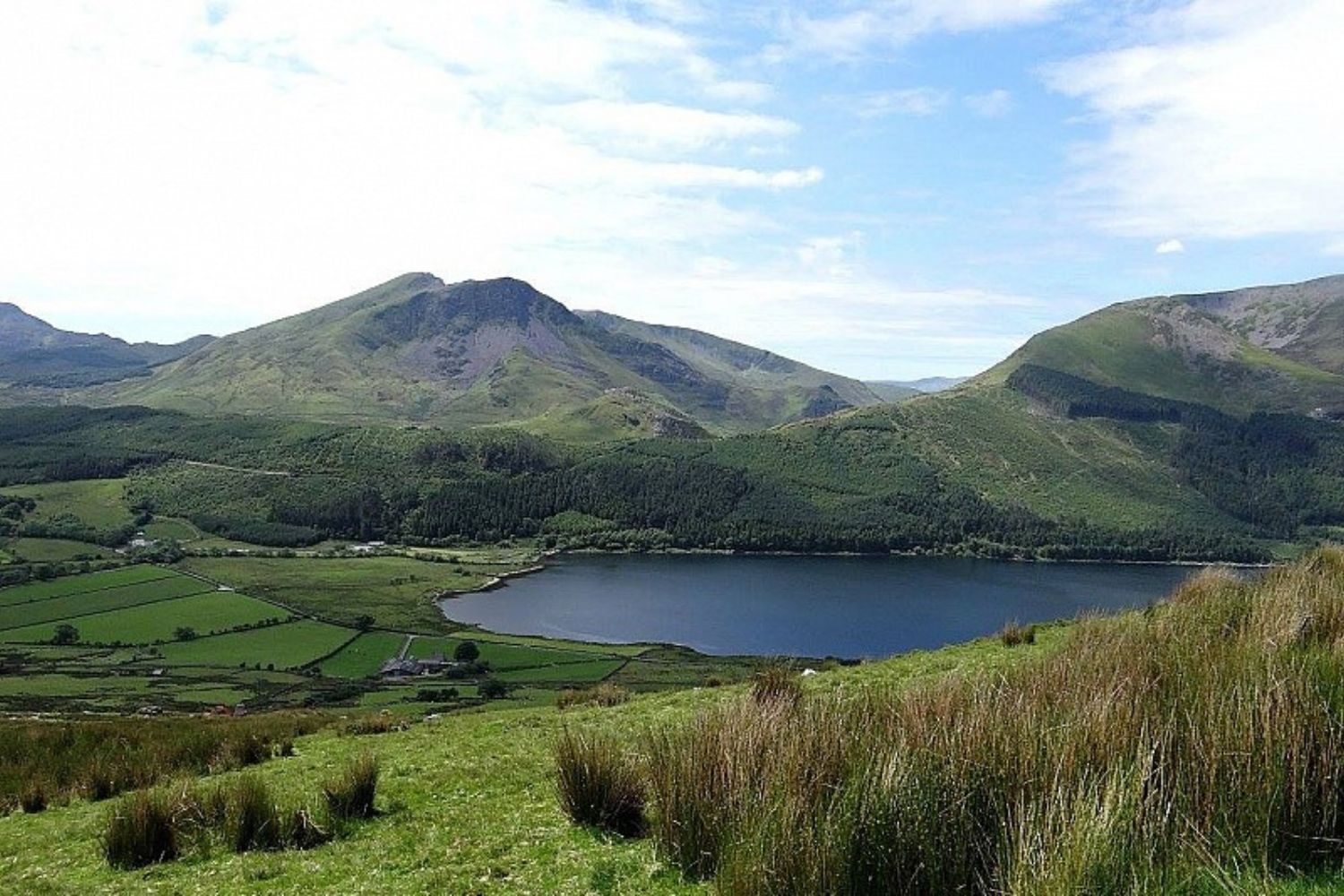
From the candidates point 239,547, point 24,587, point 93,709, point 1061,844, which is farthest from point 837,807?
point 239,547

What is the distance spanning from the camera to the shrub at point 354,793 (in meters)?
11.9

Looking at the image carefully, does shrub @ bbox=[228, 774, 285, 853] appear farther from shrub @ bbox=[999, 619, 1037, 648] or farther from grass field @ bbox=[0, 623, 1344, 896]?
shrub @ bbox=[999, 619, 1037, 648]

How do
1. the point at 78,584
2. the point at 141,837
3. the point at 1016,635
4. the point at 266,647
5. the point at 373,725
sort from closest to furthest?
the point at 141,837 < the point at 373,725 < the point at 1016,635 < the point at 266,647 < the point at 78,584

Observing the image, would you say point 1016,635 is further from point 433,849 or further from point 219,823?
point 219,823

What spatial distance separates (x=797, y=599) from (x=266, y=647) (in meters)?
84.5

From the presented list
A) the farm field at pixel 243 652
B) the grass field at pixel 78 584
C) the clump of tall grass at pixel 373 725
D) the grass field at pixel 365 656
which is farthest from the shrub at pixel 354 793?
the grass field at pixel 78 584

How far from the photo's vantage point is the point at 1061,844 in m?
5.33

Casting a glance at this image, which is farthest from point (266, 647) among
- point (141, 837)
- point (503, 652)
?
point (141, 837)

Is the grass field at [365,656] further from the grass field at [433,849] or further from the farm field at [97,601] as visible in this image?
the grass field at [433,849]

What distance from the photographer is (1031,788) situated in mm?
6488

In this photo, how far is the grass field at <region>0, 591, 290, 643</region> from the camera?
102 meters

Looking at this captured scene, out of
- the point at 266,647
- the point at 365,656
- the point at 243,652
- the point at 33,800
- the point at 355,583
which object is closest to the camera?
the point at 33,800

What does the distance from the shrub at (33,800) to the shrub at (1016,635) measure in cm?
2149

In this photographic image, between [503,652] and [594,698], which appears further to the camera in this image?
[503,652]
